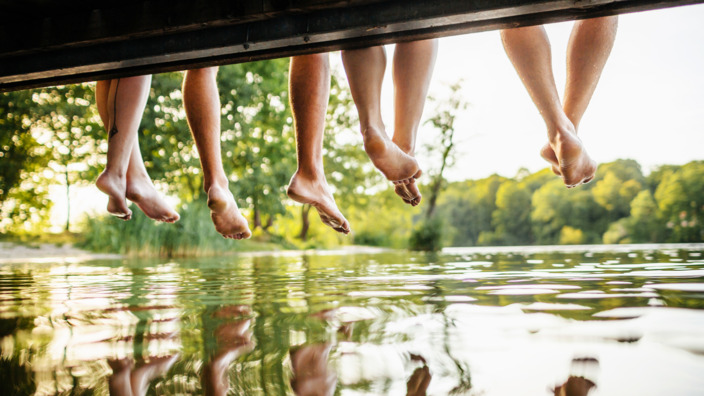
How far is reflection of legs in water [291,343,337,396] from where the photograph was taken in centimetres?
42

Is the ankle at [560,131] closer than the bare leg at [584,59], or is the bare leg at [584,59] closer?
the ankle at [560,131]

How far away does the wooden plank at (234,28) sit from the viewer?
133cm

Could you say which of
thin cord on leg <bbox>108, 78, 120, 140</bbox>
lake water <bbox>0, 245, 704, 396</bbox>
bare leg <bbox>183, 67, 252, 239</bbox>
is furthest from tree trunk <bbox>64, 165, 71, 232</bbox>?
lake water <bbox>0, 245, 704, 396</bbox>

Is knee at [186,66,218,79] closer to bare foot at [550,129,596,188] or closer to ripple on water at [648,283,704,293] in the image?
bare foot at [550,129,596,188]

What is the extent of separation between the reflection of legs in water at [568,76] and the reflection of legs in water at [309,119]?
1.97ft

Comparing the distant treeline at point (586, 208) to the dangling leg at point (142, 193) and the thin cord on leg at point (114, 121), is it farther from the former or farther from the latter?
the thin cord on leg at point (114, 121)

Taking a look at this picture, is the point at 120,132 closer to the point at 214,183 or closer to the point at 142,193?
the point at 142,193

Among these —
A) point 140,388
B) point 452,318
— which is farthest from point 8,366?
point 452,318

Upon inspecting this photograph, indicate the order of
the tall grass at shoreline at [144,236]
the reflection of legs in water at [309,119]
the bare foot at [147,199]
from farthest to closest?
the tall grass at shoreline at [144,236] < the bare foot at [147,199] < the reflection of legs in water at [309,119]

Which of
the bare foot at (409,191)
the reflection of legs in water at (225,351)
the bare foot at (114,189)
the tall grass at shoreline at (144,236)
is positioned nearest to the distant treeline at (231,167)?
the tall grass at shoreline at (144,236)

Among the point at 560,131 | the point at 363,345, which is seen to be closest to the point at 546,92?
the point at 560,131

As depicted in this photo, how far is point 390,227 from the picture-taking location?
1049 inches

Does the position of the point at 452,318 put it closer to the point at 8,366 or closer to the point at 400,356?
the point at 400,356

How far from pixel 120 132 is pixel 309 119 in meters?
0.78
